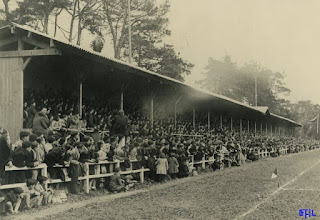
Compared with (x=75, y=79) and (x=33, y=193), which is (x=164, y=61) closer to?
(x=75, y=79)

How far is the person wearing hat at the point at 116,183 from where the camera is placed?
45.4ft

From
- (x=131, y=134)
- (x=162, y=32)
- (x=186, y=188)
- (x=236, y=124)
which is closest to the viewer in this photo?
(x=186, y=188)

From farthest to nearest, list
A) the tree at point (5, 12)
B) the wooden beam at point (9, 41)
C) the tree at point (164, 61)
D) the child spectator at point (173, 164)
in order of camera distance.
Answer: the tree at point (164, 61)
the tree at point (5, 12)
the child spectator at point (173, 164)
the wooden beam at point (9, 41)

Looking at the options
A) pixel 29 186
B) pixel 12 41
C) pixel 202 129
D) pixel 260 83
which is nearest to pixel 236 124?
pixel 202 129

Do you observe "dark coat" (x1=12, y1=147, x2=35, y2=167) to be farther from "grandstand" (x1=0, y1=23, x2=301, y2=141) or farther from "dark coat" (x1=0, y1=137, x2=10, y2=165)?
"grandstand" (x1=0, y1=23, x2=301, y2=141)

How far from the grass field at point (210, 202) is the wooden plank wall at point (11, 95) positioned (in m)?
3.36

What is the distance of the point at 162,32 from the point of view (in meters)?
47.3

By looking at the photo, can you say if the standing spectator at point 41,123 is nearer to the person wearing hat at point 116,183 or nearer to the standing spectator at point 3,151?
the person wearing hat at point 116,183

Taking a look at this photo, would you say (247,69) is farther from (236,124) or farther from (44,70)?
(44,70)

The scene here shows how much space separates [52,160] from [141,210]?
98.2 inches

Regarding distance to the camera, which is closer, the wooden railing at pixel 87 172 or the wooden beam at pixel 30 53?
the wooden railing at pixel 87 172

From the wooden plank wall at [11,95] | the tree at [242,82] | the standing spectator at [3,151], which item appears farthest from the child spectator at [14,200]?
the tree at [242,82]

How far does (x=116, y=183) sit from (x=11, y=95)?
148 inches

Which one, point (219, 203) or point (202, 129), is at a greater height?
point (202, 129)
